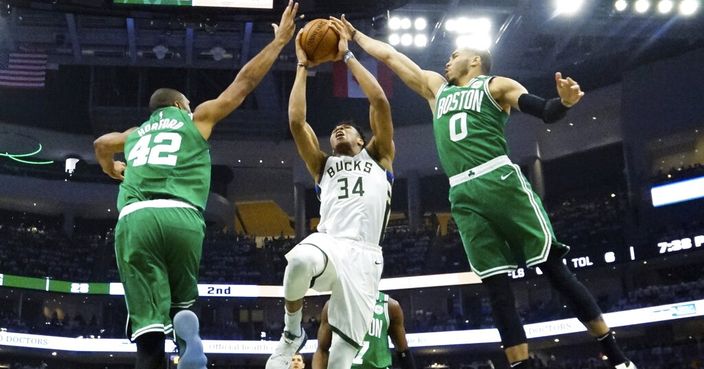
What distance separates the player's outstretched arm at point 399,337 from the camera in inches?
280

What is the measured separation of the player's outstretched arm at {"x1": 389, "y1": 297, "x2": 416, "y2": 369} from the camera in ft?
23.4

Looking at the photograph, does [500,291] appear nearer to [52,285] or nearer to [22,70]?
[22,70]

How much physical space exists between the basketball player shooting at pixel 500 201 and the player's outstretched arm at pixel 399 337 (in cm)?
234

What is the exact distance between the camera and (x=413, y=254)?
105ft

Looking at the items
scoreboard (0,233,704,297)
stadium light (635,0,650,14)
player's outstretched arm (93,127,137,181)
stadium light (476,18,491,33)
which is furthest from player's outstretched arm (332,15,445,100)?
scoreboard (0,233,704,297)

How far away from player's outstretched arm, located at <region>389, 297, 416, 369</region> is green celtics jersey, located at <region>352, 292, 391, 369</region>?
0.08m

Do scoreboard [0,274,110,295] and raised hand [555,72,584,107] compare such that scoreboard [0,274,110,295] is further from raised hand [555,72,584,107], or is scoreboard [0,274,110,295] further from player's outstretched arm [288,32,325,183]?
raised hand [555,72,584,107]

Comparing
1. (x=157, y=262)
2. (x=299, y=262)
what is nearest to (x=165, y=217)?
(x=157, y=262)

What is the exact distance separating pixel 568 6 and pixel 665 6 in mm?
2990

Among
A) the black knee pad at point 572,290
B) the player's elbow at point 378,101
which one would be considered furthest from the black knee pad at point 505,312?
the player's elbow at point 378,101

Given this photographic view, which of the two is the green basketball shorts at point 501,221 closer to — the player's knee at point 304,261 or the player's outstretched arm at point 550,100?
the player's outstretched arm at point 550,100

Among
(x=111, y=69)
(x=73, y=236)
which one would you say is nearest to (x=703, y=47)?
(x=111, y=69)

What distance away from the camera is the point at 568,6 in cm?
1988

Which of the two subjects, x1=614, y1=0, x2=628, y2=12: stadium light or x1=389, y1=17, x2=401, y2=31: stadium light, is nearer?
x1=614, y1=0, x2=628, y2=12: stadium light
